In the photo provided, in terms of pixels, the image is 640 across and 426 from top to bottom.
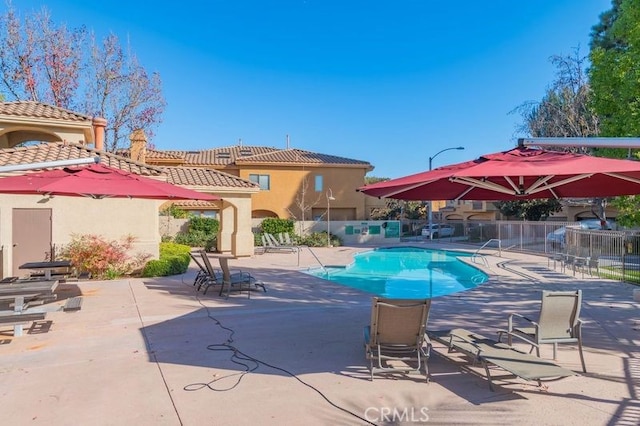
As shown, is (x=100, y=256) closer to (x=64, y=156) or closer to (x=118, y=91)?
(x=64, y=156)

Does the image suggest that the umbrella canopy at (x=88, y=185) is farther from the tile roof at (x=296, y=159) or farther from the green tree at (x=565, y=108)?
the tile roof at (x=296, y=159)

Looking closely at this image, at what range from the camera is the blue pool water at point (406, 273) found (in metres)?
15.9

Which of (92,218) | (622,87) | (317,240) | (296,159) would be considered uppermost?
(296,159)

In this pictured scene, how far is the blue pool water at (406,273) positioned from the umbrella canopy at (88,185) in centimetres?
771

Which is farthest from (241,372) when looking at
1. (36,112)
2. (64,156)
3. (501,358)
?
(36,112)

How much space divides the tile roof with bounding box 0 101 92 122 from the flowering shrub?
695 centimetres

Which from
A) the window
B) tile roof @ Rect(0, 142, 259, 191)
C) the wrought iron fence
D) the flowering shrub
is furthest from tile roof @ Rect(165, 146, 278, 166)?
the wrought iron fence

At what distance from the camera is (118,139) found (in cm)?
2892

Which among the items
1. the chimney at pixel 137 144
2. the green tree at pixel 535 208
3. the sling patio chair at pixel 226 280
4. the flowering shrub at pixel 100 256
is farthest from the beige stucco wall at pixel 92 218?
the green tree at pixel 535 208

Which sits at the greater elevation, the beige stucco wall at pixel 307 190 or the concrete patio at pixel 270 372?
the beige stucco wall at pixel 307 190

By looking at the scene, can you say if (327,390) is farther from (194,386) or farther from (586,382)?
(586,382)

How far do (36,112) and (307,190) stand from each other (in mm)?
22309

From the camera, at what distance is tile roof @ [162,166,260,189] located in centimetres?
2216

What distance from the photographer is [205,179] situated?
22859mm
